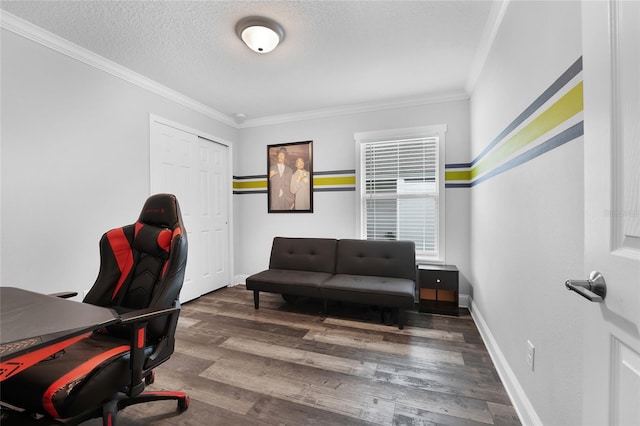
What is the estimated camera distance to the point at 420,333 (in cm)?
257

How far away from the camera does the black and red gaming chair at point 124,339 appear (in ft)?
3.38

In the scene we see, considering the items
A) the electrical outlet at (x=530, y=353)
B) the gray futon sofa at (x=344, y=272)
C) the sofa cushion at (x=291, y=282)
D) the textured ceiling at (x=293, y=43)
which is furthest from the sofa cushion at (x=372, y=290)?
the textured ceiling at (x=293, y=43)

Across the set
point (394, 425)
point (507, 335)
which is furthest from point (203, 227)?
point (507, 335)

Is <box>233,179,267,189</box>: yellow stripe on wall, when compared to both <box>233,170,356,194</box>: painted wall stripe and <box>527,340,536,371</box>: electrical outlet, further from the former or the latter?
<box>527,340,536,371</box>: electrical outlet

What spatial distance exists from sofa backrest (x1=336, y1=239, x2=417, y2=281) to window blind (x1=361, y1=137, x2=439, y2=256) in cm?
37

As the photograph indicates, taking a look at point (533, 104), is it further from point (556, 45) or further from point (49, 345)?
point (49, 345)

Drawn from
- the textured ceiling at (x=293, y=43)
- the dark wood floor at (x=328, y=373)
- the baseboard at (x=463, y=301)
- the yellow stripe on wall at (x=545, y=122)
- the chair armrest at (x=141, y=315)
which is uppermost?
the textured ceiling at (x=293, y=43)

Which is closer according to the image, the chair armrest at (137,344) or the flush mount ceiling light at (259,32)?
the chair armrest at (137,344)

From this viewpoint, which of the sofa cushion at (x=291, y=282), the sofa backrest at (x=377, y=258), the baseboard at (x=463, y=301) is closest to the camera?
the sofa cushion at (x=291, y=282)

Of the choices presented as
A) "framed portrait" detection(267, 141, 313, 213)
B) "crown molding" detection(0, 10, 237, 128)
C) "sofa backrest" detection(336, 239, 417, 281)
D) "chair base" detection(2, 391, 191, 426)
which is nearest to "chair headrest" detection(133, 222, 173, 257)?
"chair base" detection(2, 391, 191, 426)

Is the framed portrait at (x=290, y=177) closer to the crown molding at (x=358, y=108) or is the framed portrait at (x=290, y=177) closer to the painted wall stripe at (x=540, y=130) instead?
the crown molding at (x=358, y=108)

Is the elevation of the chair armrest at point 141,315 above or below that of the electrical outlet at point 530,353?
above

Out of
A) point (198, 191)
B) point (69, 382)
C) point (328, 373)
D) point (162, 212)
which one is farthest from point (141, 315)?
point (198, 191)

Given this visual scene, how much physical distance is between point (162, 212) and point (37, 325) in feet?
2.63
